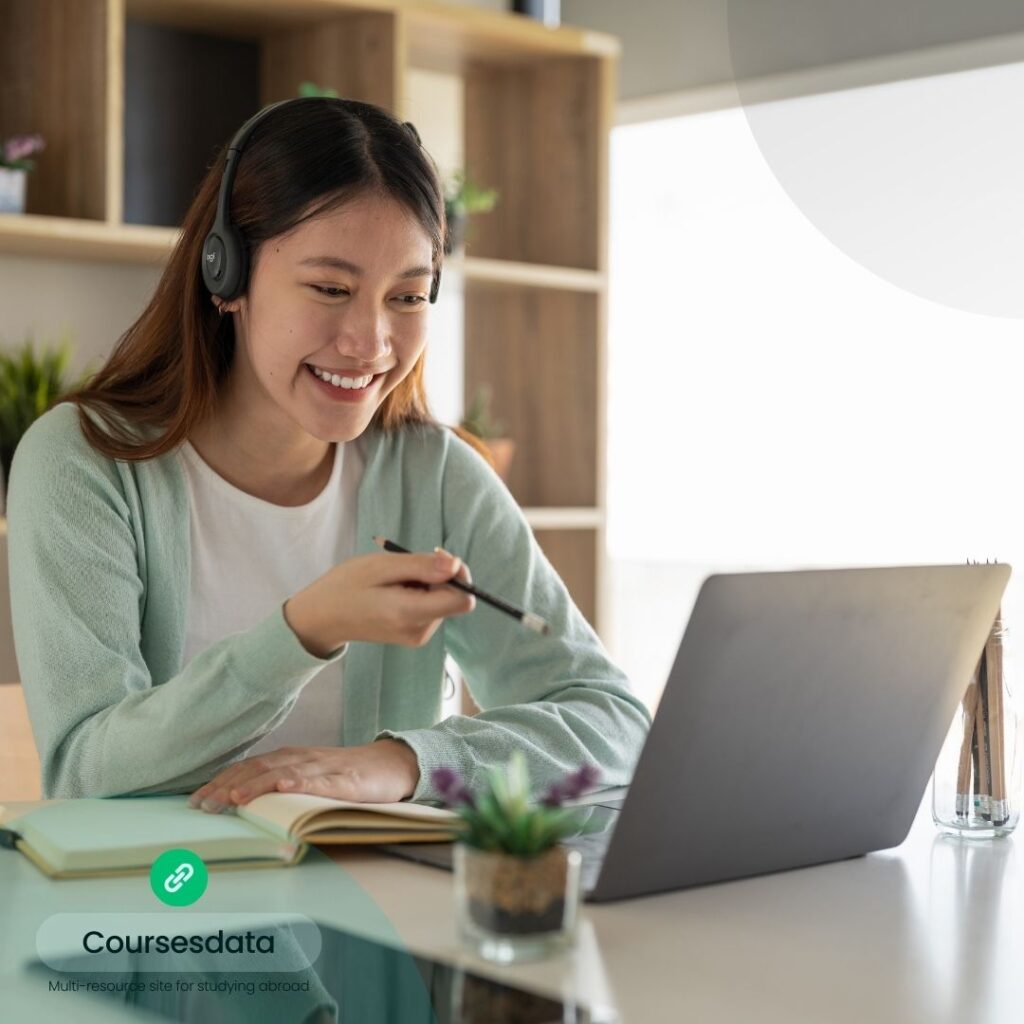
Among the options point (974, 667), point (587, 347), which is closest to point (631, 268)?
point (587, 347)

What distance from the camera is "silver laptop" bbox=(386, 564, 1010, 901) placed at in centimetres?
92

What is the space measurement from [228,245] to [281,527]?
309 mm

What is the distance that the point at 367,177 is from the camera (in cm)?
146

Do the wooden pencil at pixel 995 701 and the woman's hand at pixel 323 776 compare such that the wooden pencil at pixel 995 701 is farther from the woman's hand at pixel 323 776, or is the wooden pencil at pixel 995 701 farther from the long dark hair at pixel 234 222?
the long dark hair at pixel 234 222

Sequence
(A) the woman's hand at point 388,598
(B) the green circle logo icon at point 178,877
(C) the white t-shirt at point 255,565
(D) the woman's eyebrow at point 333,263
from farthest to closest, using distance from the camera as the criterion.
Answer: (C) the white t-shirt at point 255,565 < (D) the woman's eyebrow at point 333,263 < (A) the woman's hand at point 388,598 < (B) the green circle logo icon at point 178,877

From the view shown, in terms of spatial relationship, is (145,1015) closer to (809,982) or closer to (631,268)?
(809,982)

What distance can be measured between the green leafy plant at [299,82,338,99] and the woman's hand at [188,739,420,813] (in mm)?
1803

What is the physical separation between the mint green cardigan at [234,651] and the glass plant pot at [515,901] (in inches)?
15.6

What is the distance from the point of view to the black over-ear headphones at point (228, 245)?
4.83ft

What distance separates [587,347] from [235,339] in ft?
5.83

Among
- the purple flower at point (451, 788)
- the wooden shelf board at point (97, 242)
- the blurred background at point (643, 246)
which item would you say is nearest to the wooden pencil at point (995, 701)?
the purple flower at point (451, 788)

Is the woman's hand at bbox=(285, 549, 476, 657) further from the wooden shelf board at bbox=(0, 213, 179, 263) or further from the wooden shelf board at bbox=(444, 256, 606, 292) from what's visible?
the wooden shelf board at bbox=(444, 256, 606, 292)

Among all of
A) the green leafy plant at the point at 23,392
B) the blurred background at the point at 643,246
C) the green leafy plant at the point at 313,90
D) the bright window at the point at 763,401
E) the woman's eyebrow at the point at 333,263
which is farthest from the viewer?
the bright window at the point at 763,401

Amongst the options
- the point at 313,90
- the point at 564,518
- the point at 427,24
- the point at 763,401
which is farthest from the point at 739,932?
the point at 763,401
